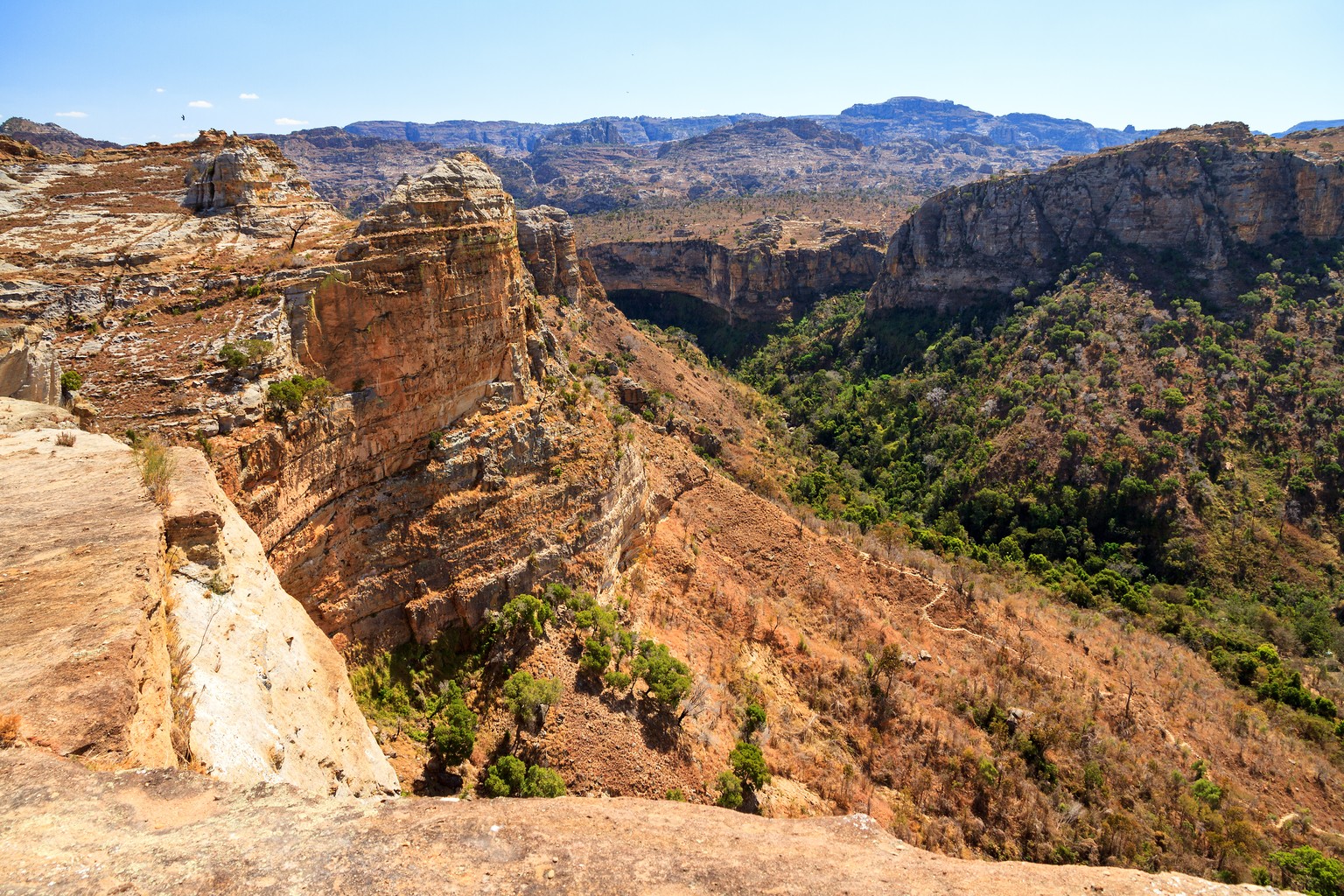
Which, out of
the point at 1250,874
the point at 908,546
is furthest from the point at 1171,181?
the point at 1250,874

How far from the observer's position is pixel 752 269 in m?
95.8

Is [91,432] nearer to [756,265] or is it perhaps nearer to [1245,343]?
[1245,343]

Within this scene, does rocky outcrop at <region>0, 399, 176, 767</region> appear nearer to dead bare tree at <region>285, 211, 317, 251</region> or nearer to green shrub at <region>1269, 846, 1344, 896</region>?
dead bare tree at <region>285, 211, 317, 251</region>

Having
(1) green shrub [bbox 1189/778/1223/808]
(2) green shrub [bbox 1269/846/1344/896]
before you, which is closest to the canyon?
(1) green shrub [bbox 1189/778/1223/808]

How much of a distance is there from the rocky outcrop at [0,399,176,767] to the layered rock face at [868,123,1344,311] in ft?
267

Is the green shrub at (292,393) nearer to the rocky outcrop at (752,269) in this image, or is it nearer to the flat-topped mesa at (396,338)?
the flat-topped mesa at (396,338)

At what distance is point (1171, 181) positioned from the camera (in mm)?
68688

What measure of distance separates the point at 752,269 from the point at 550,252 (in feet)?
138

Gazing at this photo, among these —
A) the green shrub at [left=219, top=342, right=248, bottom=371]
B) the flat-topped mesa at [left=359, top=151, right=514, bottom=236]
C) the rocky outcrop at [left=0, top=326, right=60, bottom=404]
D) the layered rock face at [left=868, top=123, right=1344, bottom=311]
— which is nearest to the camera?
the rocky outcrop at [left=0, top=326, right=60, bottom=404]

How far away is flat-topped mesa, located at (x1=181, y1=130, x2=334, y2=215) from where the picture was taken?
20.9 metres

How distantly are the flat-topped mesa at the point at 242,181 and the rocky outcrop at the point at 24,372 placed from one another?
26.9 ft

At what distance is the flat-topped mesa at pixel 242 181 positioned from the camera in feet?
68.6

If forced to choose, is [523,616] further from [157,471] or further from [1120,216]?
[1120,216]

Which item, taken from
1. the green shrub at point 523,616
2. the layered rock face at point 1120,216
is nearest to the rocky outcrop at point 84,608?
the green shrub at point 523,616
